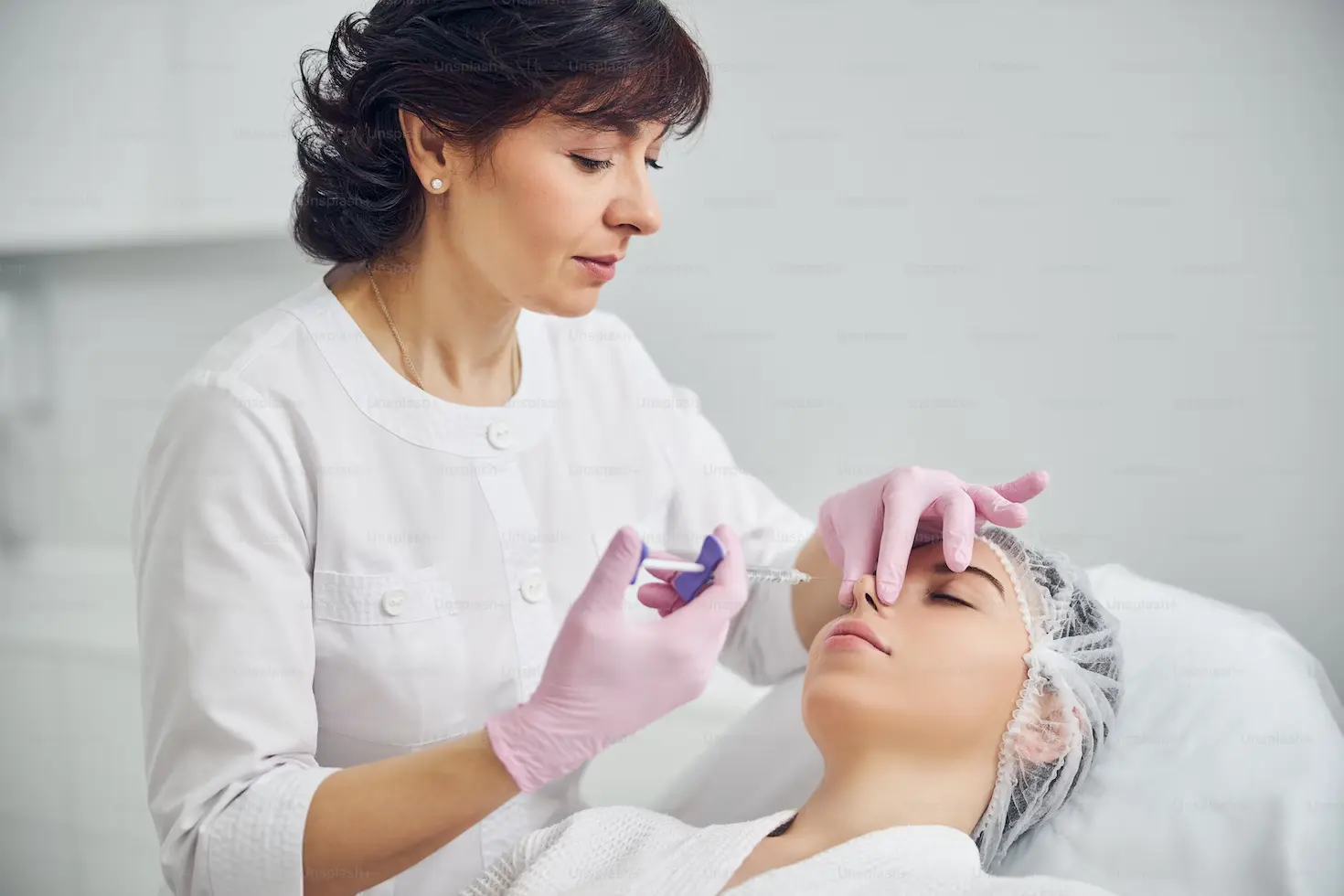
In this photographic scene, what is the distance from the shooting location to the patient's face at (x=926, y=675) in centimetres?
119

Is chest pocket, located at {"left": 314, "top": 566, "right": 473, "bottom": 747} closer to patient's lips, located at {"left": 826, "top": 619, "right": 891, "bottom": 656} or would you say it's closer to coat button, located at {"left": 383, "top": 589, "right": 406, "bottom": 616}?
coat button, located at {"left": 383, "top": 589, "right": 406, "bottom": 616}

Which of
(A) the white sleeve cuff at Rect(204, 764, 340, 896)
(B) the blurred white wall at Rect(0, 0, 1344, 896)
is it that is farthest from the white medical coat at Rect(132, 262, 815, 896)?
(B) the blurred white wall at Rect(0, 0, 1344, 896)

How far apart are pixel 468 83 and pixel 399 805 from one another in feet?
2.47

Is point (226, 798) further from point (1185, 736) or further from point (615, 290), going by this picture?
point (615, 290)

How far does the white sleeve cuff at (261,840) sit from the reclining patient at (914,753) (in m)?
0.24

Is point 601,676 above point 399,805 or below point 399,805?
above

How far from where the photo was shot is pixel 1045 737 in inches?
48.5

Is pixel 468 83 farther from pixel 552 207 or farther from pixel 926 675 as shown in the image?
pixel 926 675

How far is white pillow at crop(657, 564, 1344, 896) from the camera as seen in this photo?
47.1 inches

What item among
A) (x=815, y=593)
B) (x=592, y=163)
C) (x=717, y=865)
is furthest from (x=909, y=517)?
(x=592, y=163)

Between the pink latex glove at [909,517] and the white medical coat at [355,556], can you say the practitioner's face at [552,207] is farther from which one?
the pink latex glove at [909,517]

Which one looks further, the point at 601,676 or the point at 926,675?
the point at 926,675

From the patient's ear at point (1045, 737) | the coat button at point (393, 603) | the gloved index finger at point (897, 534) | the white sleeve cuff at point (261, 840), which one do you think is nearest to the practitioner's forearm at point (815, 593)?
the gloved index finger at point (897, 534)

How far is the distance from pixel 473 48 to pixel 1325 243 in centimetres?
132
